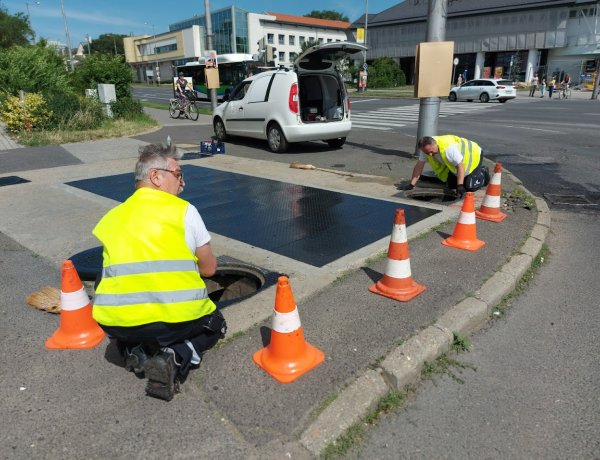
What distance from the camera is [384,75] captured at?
52.0 m

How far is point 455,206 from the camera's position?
605 centimetres

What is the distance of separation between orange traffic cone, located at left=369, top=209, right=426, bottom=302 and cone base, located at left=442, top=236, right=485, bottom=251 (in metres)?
1.21

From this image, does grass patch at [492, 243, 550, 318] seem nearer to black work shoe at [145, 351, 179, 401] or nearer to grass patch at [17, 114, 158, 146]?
black work shoe at [145, 351, 179, 401]

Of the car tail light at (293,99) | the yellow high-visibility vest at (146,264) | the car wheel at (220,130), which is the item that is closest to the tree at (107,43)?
the car wheel at (220,130)

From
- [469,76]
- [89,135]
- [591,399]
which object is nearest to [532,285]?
[591,399]

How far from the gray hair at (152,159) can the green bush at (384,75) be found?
52571mm

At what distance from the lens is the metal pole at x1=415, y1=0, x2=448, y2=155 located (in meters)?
8.47

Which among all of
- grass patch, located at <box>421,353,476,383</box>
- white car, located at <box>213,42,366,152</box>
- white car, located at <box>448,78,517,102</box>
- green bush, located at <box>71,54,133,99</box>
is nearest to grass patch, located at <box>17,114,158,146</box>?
green bush, located at <box>71,54,133,99</box>

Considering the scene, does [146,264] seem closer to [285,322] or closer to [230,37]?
[285,322]

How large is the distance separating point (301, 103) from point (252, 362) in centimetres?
887

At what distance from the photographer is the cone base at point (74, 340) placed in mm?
3043

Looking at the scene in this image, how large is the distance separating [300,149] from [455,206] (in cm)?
594

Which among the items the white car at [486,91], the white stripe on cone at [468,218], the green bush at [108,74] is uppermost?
the green bush at [108,74]

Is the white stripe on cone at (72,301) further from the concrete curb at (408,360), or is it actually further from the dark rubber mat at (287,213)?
the dark rubber mat at (287,213)
